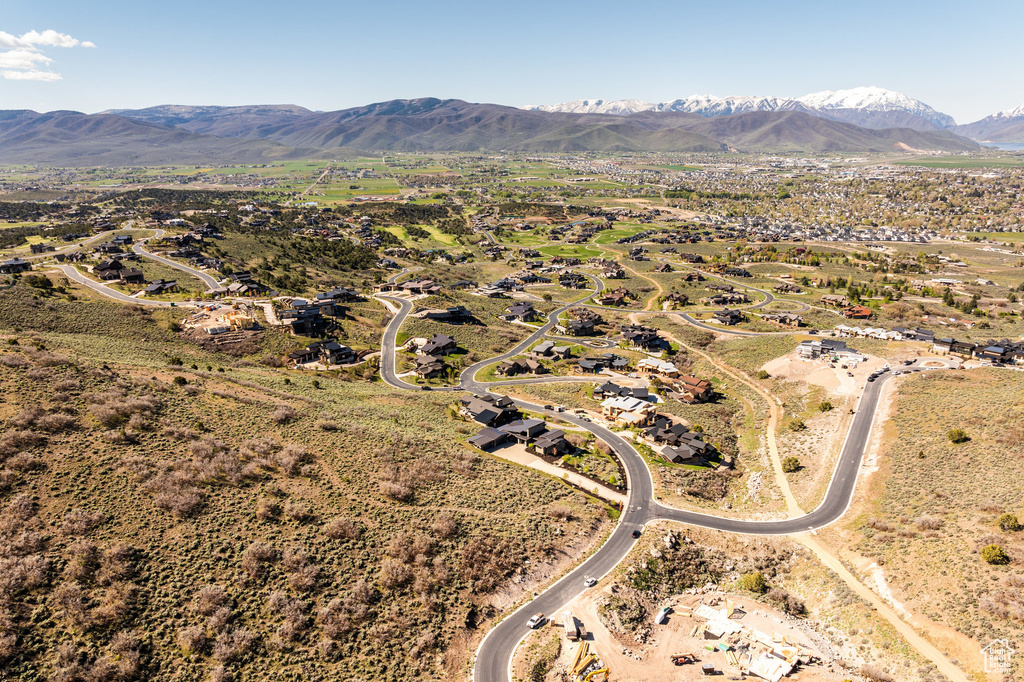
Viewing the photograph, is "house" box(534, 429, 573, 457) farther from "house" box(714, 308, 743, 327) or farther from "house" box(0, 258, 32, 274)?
"house" box(0, 258, 32, 274)

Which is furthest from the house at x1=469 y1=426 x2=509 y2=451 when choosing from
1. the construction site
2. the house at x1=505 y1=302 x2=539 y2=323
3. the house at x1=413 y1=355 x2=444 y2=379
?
the house at x1=505 y1=302 x2=539 y2=323

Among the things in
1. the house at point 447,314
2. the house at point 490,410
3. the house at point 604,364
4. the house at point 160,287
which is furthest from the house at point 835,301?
the house at point 160,287

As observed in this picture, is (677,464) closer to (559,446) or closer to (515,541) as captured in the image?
(559,446)

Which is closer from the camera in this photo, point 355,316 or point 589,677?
point 589,677

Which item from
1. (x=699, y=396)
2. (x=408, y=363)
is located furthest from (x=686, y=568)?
(x=408, y=363)

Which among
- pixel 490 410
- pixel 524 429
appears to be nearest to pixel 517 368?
pixel 490 410

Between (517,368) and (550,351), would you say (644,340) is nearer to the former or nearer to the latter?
(550,351)

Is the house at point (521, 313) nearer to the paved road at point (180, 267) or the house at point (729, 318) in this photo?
the house at point (729, 318)
